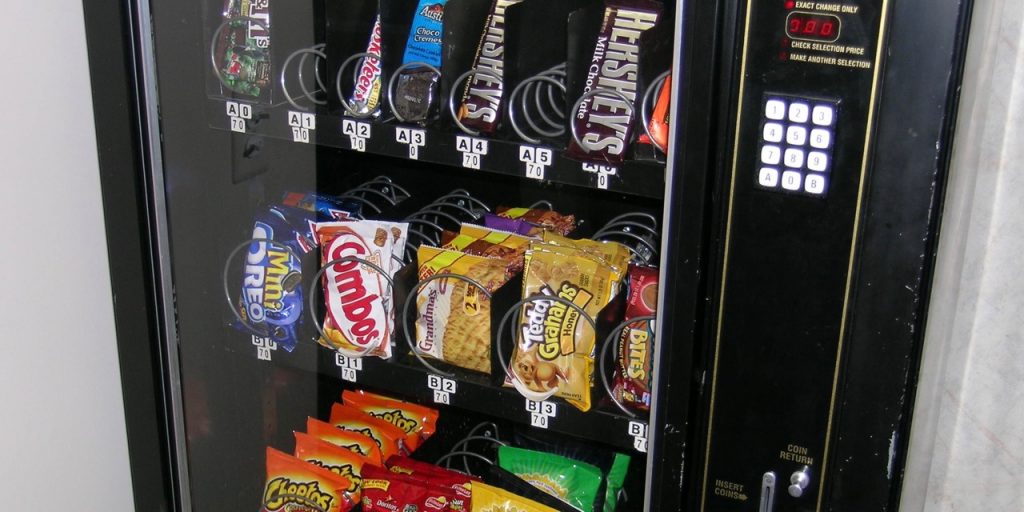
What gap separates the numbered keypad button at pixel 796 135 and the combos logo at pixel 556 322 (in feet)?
1.19

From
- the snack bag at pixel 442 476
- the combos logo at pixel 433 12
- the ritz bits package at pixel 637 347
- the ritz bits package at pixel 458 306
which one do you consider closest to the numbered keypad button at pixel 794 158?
the ritz bits package at pixel 637 347

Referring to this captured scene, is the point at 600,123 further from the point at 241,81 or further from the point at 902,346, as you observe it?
the point at 241,81

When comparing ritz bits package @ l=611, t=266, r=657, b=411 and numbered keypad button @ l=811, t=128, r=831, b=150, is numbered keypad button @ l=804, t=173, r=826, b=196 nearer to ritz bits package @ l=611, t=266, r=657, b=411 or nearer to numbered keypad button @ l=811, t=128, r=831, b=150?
numbered keypad button @ l=811, t=128, r=831, b=150

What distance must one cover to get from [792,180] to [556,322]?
0.38m

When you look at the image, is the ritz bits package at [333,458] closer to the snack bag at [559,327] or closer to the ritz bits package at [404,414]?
the ritz bits package at [404,414]

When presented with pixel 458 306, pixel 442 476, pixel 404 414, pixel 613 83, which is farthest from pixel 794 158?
pixel 404 414

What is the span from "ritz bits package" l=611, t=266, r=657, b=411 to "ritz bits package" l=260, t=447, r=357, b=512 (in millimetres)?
488

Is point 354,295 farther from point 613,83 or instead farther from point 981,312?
point 981,312

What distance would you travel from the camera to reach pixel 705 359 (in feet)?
3.48

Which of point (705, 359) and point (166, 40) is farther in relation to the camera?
point (166, 40)

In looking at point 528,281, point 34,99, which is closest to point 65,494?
point 34,99

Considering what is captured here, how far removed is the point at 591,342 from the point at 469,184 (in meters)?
0.44

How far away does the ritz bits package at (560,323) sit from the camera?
1229 mm

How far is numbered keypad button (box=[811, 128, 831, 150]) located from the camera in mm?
938
